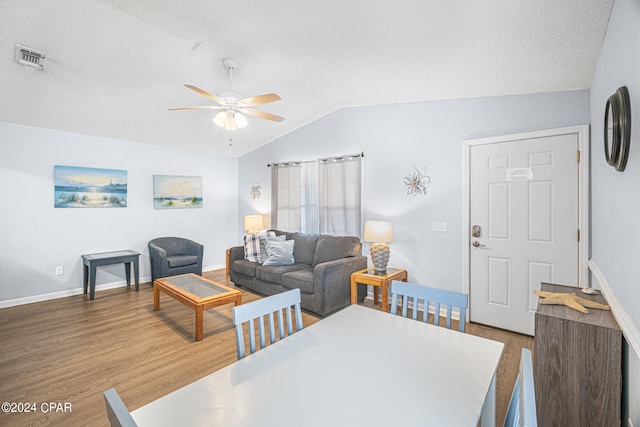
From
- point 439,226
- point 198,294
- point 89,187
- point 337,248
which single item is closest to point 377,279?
point 337,248

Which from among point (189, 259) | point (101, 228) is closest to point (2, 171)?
point (101, 228)

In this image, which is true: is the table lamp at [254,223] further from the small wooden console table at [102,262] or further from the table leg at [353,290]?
the table leg at [353,290]

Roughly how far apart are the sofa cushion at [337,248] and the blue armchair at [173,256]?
7.28ft

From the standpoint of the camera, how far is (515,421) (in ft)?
2.61

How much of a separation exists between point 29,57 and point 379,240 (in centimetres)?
388

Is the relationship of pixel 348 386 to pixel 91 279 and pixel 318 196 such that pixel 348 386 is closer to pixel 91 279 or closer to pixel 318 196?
pixel 318 196

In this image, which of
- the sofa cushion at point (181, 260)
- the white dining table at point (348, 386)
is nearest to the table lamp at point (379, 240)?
the white dining table at point (348, 386)

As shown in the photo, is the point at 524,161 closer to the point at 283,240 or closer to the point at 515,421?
the point at 515,421

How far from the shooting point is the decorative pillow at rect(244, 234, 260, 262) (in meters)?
4.68

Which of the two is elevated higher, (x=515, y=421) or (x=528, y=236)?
(x=528, y=236)

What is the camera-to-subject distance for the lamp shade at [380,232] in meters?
3.64

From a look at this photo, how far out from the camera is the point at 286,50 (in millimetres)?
2721

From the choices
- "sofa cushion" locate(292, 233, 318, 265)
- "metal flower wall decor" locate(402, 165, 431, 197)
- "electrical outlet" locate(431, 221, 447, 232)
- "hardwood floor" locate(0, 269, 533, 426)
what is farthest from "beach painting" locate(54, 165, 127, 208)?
"electrical outlet" locate(431, 221, 447, 232)

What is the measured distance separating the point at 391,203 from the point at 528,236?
5.10 feet
